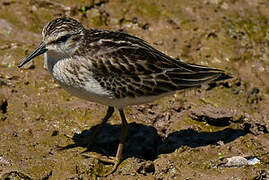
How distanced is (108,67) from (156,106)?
2.16 metres

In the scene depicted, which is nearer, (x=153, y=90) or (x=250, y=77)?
(x=153, y=90)

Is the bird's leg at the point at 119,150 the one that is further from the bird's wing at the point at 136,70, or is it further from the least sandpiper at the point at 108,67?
the bird's wing at the point at 136,70

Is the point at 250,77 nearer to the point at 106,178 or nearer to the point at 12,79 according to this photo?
the point at 106,178

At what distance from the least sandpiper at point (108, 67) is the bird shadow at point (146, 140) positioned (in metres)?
0.53

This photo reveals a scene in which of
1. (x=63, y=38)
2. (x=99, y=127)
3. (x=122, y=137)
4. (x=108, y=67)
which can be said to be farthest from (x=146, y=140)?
(x=63, y=38)

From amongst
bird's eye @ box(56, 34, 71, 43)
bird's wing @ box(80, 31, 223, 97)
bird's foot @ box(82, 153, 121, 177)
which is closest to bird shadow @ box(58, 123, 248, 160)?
bird's foot @ box(82, 153, 121, 177)

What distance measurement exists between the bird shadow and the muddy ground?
0.06 feet

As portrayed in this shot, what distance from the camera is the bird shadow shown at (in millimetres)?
9086

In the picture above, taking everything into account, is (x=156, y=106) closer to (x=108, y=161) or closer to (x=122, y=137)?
(x=122, y=137)

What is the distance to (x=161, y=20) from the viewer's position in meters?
11.8

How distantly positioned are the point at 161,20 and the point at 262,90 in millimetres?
2963

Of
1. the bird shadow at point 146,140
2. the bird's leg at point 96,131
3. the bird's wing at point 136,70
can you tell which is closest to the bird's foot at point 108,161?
the bird shadow at point 146,140

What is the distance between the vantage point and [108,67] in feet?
26.6

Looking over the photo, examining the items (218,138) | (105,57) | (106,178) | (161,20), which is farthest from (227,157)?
(161,20)
